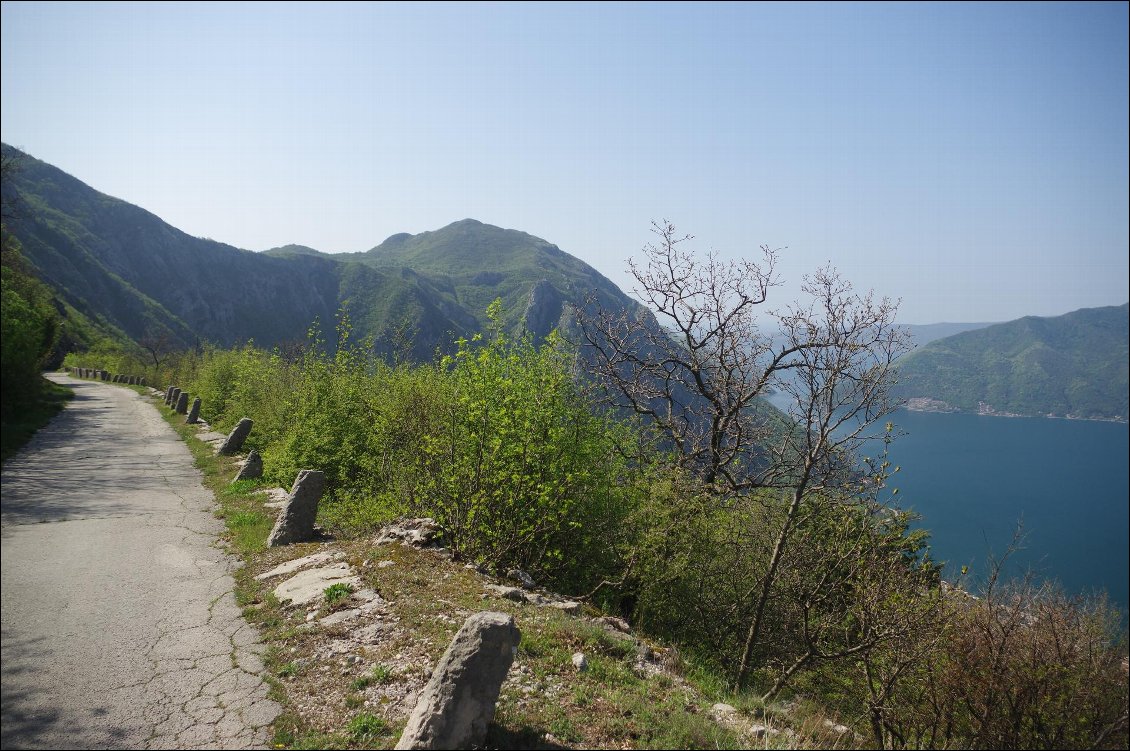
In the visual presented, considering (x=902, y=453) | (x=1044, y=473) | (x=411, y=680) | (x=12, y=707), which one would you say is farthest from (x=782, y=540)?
(x=1044, y=473)

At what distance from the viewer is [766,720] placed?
7.18 metres

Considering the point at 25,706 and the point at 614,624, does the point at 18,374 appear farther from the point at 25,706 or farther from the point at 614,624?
the point at 614,624

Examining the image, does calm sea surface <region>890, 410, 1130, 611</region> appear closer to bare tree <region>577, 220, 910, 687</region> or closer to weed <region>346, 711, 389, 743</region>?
bare tree <region>577, 220, 910, 687</region>

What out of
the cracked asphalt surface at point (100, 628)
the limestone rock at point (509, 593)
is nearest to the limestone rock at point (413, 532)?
the limestone rock at point (509, 593)

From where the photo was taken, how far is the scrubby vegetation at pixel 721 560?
30.4 ft

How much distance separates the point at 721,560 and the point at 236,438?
18239 mm

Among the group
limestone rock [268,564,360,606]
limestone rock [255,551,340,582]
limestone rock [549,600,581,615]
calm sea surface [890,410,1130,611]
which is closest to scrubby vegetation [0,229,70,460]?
limestone rock [268,564,360,606]

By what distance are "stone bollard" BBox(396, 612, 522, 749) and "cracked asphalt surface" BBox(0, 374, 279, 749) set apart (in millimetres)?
1788

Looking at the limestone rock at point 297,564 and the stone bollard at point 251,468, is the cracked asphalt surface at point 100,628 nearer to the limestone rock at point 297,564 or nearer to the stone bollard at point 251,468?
the limestone rock at point 297,564

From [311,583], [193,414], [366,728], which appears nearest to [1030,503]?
[193,414]

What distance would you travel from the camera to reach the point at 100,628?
216 inches

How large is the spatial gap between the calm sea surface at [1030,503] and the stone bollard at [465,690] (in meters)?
85.4

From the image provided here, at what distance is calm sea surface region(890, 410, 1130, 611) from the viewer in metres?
104

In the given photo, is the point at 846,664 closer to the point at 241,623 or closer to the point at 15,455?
the point at 241,623
